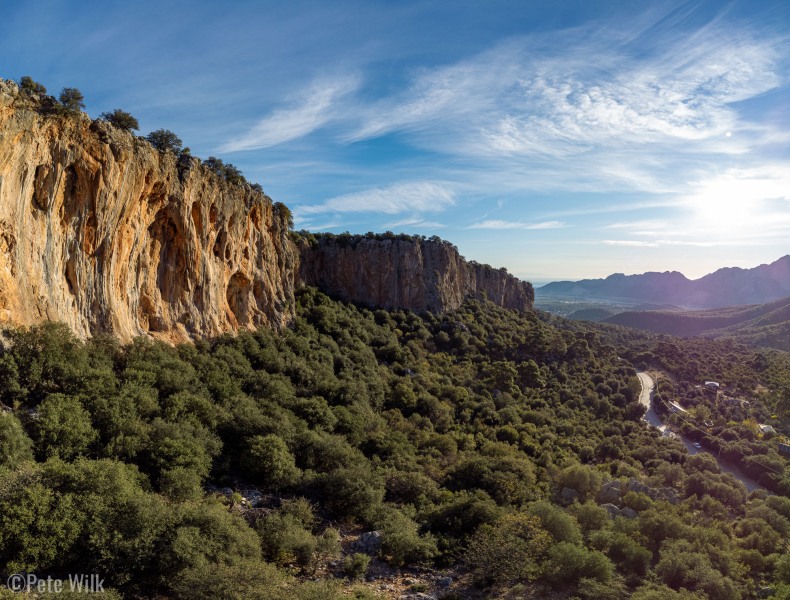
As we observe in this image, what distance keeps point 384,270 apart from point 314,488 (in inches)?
1155

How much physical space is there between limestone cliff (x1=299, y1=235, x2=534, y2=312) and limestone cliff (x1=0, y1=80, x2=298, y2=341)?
12488 millimetres

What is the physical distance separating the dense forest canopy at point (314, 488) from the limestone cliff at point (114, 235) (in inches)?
67.2

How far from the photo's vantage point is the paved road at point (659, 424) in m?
31.2

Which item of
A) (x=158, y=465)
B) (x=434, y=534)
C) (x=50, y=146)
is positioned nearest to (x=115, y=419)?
(x=158, y=465)

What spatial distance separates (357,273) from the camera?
1720 inches

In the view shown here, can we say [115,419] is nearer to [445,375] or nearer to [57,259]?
[57,259]

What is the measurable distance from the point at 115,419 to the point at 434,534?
39.3 ft

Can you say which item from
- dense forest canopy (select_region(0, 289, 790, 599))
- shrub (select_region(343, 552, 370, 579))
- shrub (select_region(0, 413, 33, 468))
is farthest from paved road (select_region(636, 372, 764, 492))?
shrub (select_region(0, 413, 33, 468))

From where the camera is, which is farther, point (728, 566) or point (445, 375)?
point (445, 375)

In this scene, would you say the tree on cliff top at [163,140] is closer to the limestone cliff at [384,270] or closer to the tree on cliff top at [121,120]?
the tree on cliff top at [121,120]

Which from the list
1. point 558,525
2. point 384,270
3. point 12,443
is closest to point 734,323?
point 384,270

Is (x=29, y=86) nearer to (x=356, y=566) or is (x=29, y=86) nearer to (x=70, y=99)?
(x=70, y=99)

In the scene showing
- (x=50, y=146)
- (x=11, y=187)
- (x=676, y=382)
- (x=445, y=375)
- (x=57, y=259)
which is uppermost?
(x=50, y=146)

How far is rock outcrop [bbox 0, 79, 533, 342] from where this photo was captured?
49.8 ft
